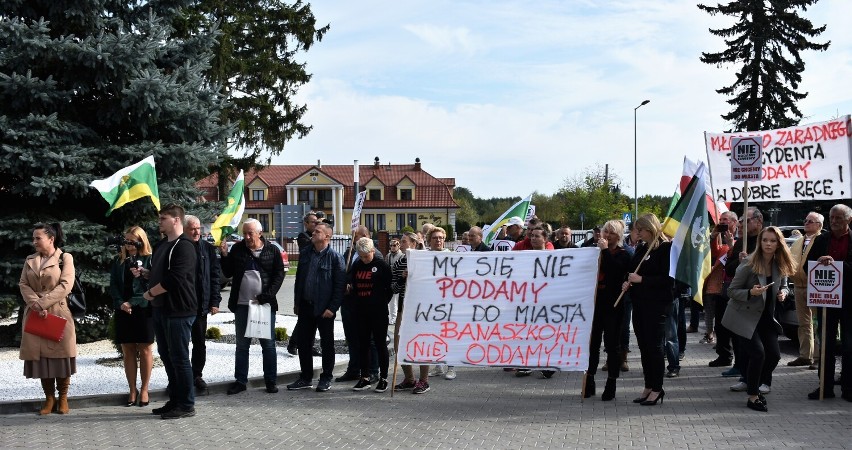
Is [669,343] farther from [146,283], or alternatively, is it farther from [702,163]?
[146,283]

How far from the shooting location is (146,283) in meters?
9.02

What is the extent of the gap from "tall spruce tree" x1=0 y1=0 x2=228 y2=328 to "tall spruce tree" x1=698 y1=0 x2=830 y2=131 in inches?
1376

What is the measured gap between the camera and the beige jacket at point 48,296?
8570mm

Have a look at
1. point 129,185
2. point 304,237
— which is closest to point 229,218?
point 304,237

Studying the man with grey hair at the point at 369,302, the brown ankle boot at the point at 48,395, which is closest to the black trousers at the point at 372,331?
the man with grey hair at the point at 369,302

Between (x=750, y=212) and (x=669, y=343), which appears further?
(x=750, y=212)

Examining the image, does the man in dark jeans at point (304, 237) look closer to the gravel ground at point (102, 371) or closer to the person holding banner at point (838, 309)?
the gravel ground at point (102, 371)

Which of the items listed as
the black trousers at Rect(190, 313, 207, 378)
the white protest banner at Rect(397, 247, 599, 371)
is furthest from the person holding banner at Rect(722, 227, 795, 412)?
the black trousers at Rect(190, 313, 207, 378)

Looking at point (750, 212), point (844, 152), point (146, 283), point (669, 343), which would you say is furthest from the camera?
point (844, 152)

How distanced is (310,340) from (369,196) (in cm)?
8239

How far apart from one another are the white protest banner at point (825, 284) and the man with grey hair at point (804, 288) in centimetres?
64

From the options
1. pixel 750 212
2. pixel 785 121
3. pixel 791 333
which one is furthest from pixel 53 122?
pixel 785 121

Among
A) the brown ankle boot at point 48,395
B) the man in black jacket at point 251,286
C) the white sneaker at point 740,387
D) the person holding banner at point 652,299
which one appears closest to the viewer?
the brown ankle boot at point 48,395

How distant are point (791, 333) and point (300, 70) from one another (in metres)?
25.5
